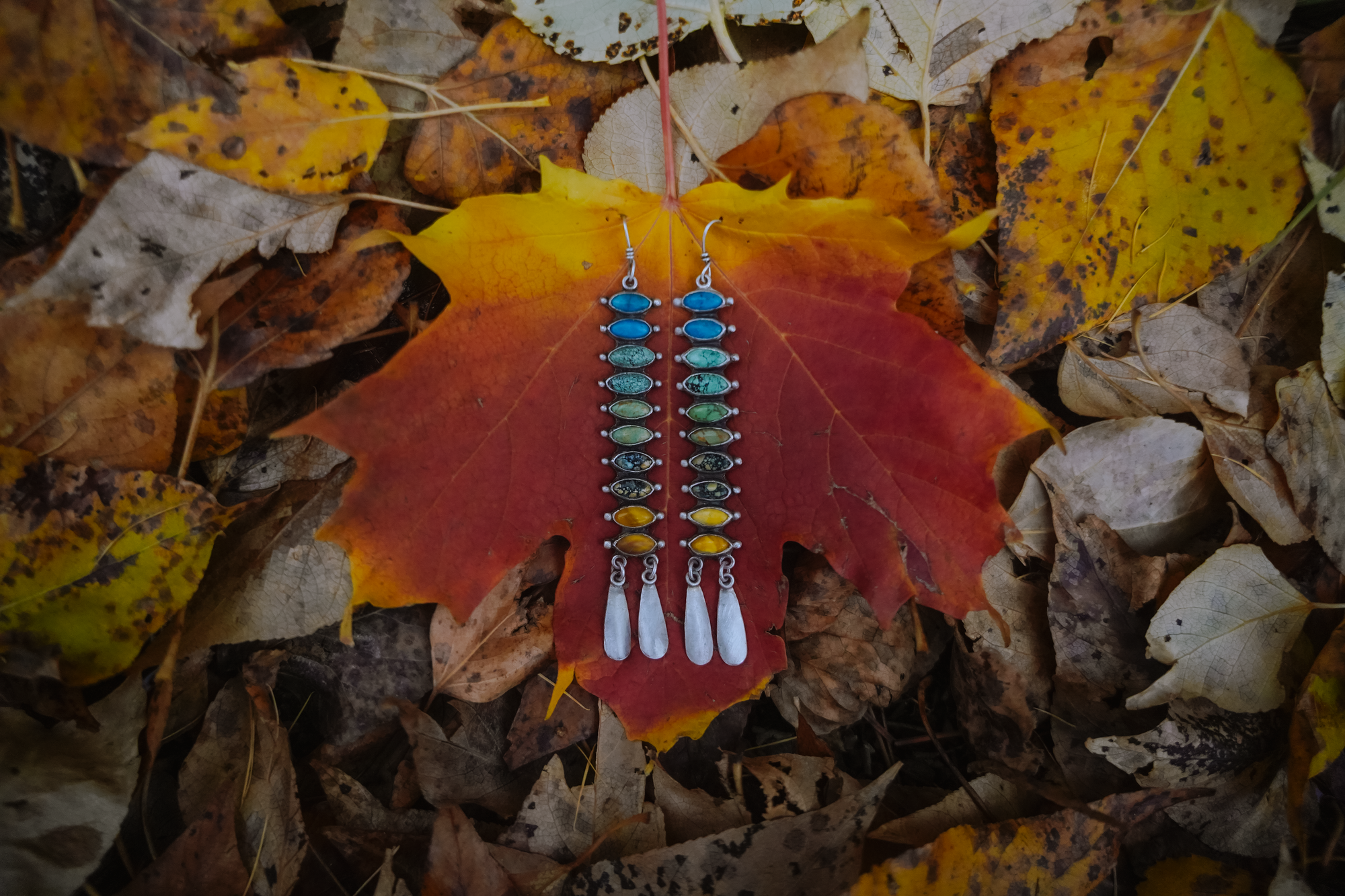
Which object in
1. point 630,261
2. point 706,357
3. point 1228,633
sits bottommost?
point 1228,633

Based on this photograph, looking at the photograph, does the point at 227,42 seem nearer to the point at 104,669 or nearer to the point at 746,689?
the point at 104,669

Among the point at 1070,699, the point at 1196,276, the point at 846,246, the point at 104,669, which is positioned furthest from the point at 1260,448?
the point at 104,669

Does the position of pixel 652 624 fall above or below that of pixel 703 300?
below

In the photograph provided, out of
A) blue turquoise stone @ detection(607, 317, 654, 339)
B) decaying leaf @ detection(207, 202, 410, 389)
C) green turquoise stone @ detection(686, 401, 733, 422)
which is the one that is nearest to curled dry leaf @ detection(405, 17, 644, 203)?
decaying leaf @ detection(207, 202, 410, 389)

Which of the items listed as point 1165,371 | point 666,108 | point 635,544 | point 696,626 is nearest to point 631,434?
point 635,544

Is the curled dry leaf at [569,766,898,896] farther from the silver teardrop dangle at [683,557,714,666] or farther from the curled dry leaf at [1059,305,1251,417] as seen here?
the curled dry leaf at [1059,305,1251,417]

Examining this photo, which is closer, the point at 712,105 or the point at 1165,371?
the point at 712,105

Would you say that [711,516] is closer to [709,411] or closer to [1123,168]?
[709,411]
